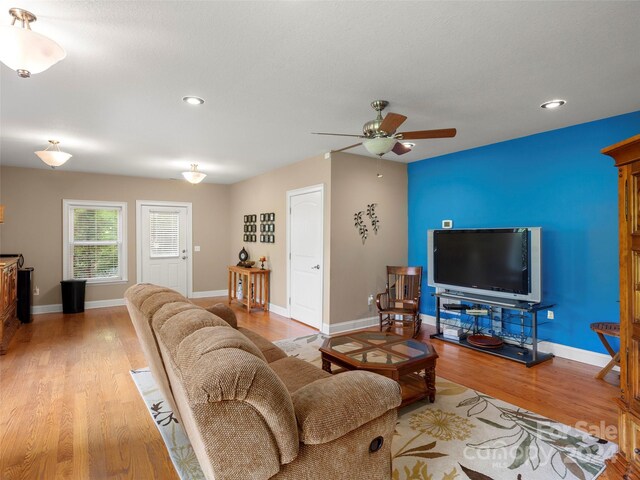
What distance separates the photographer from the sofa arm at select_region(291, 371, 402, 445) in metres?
1.37

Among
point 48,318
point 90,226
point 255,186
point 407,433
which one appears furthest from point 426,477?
point 90,226

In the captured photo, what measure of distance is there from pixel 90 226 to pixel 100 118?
392 centimetres

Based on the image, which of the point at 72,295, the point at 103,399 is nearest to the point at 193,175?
the point at 72,295

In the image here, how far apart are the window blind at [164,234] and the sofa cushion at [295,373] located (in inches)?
226

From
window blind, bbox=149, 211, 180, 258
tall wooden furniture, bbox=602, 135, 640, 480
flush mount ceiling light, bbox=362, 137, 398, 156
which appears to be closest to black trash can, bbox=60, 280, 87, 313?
window blind, bbox=149, 211, 180, 258

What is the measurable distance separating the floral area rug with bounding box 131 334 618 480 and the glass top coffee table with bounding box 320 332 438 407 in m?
0.14

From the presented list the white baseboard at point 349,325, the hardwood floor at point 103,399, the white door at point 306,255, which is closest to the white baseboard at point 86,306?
the hardwood floor at point 103,399

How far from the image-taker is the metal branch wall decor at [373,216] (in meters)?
5.30

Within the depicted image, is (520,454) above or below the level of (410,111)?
below

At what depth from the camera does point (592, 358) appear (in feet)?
12.2

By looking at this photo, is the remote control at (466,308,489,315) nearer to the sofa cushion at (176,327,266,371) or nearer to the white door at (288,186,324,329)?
the white door at (288,186,324,329)

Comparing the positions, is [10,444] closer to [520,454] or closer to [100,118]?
[100,118]

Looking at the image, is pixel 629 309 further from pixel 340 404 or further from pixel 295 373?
pixel 295 373

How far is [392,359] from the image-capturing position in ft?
8.80
